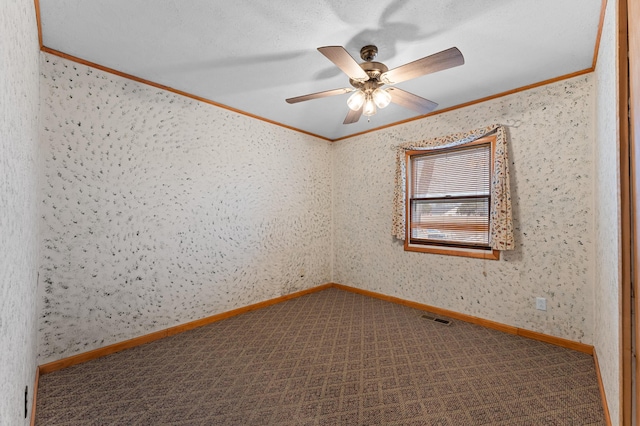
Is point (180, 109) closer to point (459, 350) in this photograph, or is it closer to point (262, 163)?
point (262, 163)

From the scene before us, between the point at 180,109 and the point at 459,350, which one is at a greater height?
the point at 180,109

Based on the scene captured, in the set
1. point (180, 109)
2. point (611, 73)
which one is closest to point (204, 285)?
point (180, 109)

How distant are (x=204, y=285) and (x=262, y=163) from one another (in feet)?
5.49

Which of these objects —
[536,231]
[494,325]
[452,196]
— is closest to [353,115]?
[452,196]

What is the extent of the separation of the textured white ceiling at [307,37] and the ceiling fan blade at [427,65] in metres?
0.31

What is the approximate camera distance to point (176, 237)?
2873 mm

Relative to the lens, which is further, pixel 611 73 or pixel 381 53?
pixel 381 53

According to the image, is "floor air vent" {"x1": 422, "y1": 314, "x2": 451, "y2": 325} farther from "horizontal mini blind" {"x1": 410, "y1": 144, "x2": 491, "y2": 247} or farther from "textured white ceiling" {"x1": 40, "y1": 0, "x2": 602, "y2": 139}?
"textured white ceiling" {"x1": 40, "y1": 0, "x2": 602, "y2": 139}

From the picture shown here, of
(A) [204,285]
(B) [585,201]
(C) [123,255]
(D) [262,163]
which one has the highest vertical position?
(D) [262,163]

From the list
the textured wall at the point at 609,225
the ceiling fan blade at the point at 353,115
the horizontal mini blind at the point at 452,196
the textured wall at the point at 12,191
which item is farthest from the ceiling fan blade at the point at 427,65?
the textured wall at the point at 12,191

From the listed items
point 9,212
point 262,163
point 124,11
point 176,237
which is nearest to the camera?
point 9,212

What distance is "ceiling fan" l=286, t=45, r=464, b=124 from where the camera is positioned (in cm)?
167

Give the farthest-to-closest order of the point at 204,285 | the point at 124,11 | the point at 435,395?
the point at 204,285
the point at 435,395
the point at 124,11

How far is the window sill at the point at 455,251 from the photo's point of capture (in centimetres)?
298
